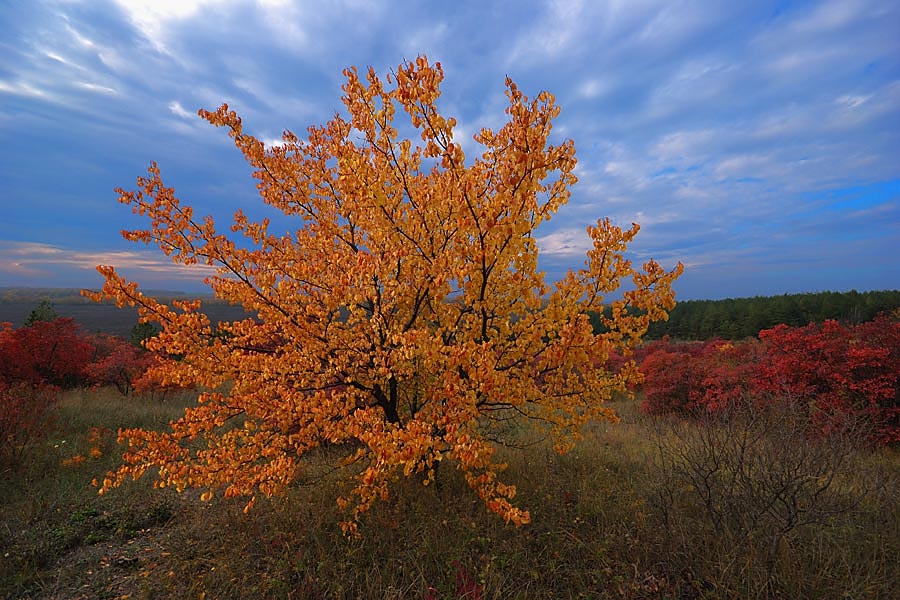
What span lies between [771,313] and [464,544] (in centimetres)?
4469

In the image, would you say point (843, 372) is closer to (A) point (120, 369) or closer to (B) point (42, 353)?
(A) point (120, 369)

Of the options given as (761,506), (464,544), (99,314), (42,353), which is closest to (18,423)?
(42,353)

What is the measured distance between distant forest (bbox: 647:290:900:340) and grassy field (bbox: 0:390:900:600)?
3793 centimetres

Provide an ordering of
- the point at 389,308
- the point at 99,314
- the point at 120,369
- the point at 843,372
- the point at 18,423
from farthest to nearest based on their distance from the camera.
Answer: the point at 99,314 → the point at 120,369 → the point at 843,372 → the point at 18,423 → the point at 389,308

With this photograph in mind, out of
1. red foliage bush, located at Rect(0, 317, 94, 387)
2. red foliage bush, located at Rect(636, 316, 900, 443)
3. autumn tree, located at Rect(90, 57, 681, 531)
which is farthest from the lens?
red foliage bush, located at Rect(0, 317, 94, 387)

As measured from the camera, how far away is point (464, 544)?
196 inches

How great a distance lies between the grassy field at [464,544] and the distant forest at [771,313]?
37.9 meters

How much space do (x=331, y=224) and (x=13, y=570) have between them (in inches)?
231

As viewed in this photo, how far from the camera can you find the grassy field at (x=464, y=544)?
14.2 feet

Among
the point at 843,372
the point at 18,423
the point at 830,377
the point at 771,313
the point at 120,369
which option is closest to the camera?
the point at 18,423

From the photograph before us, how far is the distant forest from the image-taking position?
36.8m


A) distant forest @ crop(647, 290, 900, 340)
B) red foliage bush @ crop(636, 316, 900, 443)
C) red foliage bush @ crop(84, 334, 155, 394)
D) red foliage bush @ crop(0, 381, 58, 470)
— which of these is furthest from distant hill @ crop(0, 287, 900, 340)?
red foliage bush @ crop(636, 316, 900, 443)

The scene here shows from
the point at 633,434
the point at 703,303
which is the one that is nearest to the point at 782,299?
the point at 703,303

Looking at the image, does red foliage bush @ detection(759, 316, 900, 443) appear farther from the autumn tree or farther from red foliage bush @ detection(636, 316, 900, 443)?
the autumn tree
